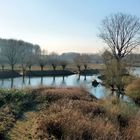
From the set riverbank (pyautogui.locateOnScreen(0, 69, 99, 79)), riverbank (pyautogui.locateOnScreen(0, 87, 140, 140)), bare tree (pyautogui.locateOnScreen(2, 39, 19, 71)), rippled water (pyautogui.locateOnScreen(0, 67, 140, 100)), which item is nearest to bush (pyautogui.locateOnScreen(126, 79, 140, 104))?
rippled water (pyautogui.locateOnScreen(0, 67, 140, 100))

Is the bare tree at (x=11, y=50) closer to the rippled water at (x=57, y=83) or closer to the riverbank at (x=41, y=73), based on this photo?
the riverbank at (x=41, y=73)

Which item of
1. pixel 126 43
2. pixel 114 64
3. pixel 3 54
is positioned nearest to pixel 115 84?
pixel 114 64

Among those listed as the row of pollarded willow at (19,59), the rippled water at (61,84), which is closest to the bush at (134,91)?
the rippled water at (61,84)

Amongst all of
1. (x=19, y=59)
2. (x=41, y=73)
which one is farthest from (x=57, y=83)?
(x=19, y=59)

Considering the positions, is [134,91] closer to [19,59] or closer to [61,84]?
[61,84]

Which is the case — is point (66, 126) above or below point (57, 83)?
above

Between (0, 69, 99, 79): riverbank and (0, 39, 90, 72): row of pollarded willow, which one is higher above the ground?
(0, 39, 90, 72): row of pollarded willow

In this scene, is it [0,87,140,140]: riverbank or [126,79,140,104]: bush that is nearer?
[0,87,140,140]: riverbank

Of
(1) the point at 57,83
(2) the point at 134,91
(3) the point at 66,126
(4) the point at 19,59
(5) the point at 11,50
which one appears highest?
(5) the point at 11,50

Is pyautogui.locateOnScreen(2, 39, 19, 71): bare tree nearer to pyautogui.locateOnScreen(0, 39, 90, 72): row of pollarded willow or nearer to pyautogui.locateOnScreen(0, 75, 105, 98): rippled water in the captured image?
pyautogui.locateOnScreen(0, 39, 90, 72): row of pollarded willow

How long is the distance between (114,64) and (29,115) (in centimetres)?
2875

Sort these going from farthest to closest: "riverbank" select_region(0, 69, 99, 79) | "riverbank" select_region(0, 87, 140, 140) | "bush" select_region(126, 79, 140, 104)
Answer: "riverbank" select_region(0, 69, 99, 79) → "bush" select_region(126, 79, 140, 104) → "riverbank" select_region(0, 87, 140, 140)

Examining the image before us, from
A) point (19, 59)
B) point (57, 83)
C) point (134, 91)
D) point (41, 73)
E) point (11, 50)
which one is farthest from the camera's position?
point (19, 59)

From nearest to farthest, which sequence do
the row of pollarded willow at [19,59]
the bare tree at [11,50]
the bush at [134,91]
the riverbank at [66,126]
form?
1. the riverbank at [66,126]
2. the bush at [134,91]
3. the row of pollarded willow at [19,59]
4. the bare tree at [11,50]
